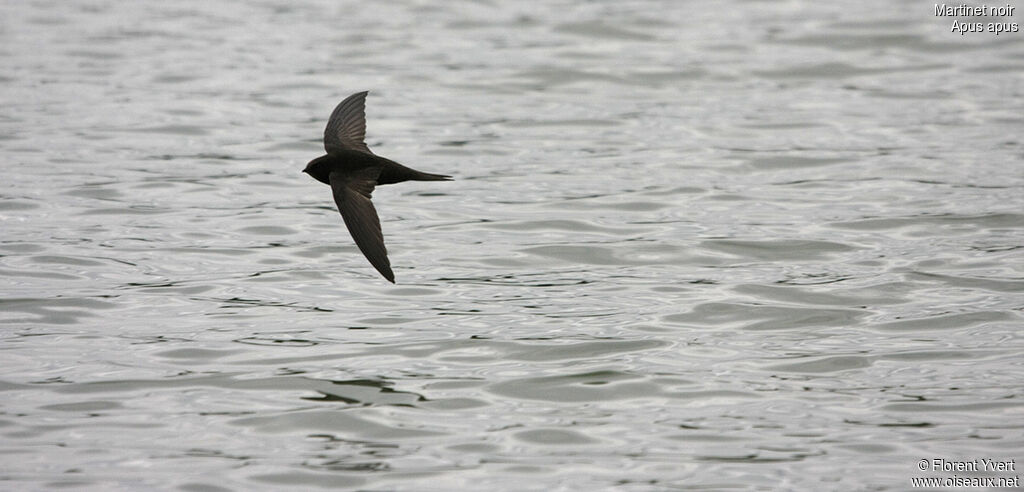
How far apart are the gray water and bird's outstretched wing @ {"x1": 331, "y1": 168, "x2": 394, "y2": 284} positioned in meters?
0.46

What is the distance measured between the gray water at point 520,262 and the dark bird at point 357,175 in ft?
1.66

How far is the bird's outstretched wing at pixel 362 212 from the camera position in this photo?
21.0ft

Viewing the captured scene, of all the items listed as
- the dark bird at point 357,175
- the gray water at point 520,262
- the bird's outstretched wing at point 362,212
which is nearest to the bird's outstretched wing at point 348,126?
the dark bird at point 357,175

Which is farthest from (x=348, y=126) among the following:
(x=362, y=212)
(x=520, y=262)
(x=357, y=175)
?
(x=520, y=262)

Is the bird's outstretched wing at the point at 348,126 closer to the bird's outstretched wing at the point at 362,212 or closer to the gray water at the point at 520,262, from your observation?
the bird's outstretched wing at the point at 362,212

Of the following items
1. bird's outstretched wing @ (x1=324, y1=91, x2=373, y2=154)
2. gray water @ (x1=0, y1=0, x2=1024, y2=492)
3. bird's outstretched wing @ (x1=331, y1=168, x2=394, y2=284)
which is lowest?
gray water @ (x1=0, y1=0, x2=1024, y2=492)

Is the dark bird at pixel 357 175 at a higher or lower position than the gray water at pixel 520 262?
higher

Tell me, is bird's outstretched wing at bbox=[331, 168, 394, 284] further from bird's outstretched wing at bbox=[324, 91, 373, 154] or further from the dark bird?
bird's outstretched wing at bbox=[324, 91, 373, 154]

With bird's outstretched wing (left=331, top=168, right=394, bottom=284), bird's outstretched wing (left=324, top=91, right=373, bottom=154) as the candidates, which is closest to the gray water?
bird's outstretched wing (left=331, top=168, right=394, bottom=284)

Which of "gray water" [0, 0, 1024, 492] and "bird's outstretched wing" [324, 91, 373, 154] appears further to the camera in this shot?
"bird's outstretched wing" [324, 91, 373, 154]

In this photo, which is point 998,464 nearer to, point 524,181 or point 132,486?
point 132,486

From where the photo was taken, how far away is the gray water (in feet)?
18.1

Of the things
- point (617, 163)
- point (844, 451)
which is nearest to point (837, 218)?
point (617, 163)

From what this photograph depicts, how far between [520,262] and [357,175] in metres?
1.56
